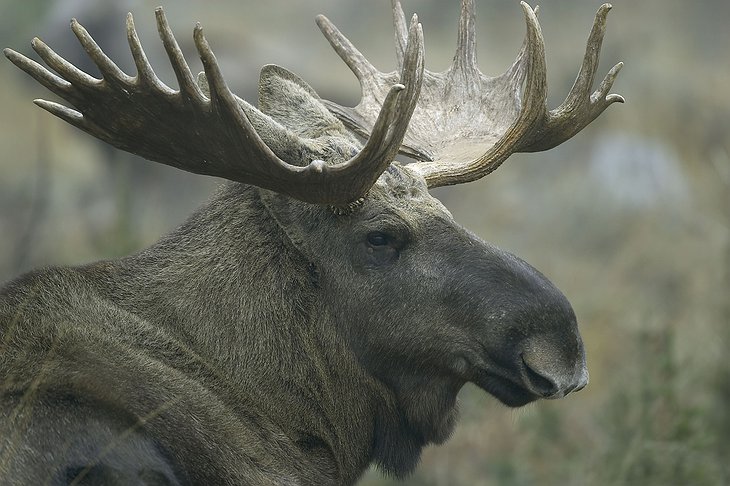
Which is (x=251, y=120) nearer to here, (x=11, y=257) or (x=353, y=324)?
(x=353, y=324)

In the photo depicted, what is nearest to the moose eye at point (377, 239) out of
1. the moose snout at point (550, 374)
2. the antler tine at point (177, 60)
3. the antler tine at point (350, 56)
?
the moose snout at point (550, 374)

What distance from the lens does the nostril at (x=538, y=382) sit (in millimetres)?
4461

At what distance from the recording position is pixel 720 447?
9617mm

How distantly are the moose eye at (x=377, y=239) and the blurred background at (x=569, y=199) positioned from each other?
4.18m

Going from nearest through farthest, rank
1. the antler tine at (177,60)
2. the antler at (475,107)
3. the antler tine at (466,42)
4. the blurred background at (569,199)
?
the antler tine at (177,60) → the antler at (475,107) → the antler tine at (466,42) → the blurred background at (569,199)

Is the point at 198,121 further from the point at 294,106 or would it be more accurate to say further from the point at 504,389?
the point at 504,389

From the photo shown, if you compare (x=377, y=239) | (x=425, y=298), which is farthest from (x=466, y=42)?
(x=425, y=298)

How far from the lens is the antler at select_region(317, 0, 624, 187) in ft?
17.0

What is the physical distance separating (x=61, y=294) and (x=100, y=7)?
48.3 feet

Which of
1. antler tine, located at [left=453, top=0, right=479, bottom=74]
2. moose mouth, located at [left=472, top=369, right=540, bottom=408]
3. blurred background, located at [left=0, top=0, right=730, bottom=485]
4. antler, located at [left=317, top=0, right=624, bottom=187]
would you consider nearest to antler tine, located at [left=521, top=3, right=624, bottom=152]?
antler, located at [left=317, top=0, right=624, bottom=187]

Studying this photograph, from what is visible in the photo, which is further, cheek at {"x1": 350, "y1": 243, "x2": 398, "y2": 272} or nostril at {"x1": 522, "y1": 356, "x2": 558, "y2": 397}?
cheek at {"x1": 350, "y1": 243, "x2": 398, "y2": 272}

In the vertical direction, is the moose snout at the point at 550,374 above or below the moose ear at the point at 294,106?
below

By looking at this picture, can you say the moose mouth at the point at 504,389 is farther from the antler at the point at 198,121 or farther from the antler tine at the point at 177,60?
the antler tine at the point at 177,60

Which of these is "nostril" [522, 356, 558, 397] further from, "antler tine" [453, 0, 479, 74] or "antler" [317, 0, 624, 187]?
"antler tine" [453, 0, 479, 74]
